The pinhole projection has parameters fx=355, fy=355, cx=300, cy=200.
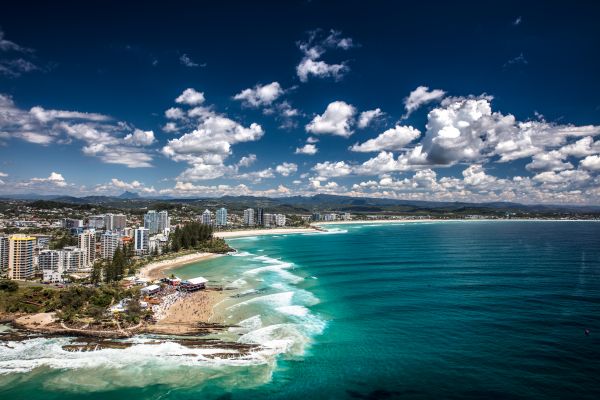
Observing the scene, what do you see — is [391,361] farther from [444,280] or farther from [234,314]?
[444,280]

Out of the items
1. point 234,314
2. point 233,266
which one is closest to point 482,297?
point 234,314

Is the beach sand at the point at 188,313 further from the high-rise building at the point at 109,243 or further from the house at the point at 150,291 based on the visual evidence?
the high-rise building at the point at 109,243

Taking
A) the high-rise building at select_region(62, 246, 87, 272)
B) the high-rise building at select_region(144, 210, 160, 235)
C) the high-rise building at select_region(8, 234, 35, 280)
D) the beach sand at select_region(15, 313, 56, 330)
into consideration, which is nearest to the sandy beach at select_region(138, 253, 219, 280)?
the high-rise building at select_region(62, 246, 87, 272)

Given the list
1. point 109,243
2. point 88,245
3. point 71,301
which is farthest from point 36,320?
point 109,243

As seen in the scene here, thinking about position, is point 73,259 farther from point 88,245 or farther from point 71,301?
point 71,301

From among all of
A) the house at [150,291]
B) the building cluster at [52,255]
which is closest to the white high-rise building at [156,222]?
the building cluster at [52,255]
